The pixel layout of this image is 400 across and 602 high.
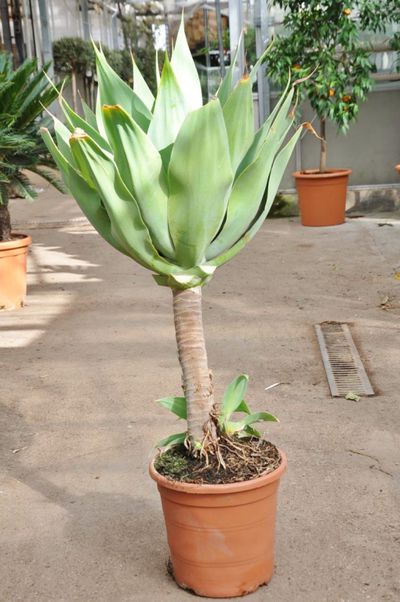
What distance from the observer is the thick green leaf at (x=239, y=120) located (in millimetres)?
2188

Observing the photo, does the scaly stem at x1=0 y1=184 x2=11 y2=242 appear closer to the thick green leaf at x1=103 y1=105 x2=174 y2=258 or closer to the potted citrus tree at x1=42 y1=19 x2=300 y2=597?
the potted citrus tree at x1=42 y1=19 x2=300 y2=597

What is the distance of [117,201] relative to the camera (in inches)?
84.4

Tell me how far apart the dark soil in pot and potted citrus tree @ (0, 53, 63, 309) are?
373cm

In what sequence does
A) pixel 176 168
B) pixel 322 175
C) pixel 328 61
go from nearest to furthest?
pixel 176 168, pixel 328 61, pixel 322 175

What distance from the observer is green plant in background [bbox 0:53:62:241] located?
5750 mm

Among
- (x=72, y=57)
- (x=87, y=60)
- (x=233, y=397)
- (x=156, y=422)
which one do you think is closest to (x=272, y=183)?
(x=233, y=397)

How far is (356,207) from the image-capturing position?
9633 millimetres

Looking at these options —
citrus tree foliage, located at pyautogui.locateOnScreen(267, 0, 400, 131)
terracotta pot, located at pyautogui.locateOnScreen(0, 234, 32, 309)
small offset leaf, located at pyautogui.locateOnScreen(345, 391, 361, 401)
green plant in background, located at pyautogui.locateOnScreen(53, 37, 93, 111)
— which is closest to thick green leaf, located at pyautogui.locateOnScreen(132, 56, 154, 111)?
small offset leaf, located at pyautogui.locateOnScreen(345, 391, 361, 401)

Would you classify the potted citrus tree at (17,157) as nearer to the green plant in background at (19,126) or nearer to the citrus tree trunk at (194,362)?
the green plant in background at (19,126)

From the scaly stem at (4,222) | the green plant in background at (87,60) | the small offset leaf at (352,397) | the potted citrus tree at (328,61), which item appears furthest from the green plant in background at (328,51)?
the green plant in background at (87,60)

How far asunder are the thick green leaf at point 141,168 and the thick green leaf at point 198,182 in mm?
30

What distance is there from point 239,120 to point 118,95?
0.36m

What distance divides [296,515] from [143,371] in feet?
5.81

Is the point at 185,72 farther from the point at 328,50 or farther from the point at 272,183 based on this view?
the point at 328,50
